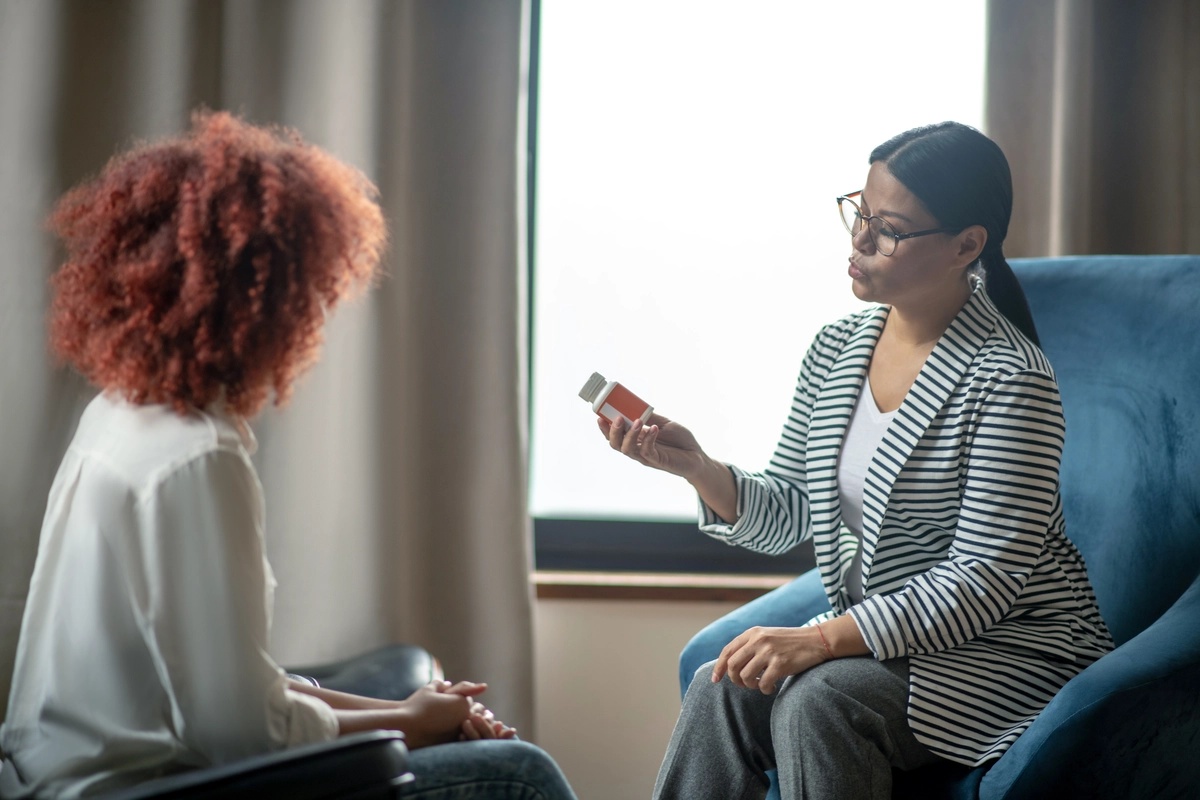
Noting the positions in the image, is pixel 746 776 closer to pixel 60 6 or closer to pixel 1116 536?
pixel 1116 536

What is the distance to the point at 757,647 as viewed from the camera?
125cm

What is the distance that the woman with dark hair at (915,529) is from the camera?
1229 mm

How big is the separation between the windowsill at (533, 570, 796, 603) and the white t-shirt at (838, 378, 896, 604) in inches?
24.1

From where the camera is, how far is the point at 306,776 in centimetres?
80

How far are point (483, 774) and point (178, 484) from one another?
38 centimetres

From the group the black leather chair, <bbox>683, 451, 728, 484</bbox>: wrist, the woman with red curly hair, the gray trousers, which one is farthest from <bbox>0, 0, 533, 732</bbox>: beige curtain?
the black leather chair

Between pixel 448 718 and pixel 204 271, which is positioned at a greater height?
pixel 204 271

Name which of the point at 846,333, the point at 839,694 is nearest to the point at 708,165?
the point at 846,333

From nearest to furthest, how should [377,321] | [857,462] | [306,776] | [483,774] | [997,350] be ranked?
[306,776] < [483,774] < [997,350] < [857,462] < [377,321]

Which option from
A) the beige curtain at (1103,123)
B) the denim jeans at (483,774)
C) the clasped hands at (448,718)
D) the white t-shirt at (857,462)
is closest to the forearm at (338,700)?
the clasped hands at (448,718)

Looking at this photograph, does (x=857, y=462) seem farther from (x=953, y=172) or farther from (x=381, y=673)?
(x=381, y=673)

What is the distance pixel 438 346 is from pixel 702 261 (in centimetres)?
58

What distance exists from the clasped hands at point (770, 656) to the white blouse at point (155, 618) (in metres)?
0.57

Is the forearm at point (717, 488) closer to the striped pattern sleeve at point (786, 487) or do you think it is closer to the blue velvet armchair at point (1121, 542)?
the striped pattern sleeve at point (786, 487)
